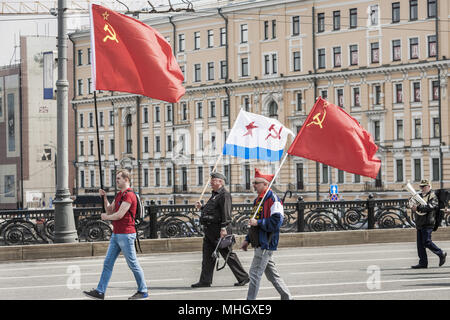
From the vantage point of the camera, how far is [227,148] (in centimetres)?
1866

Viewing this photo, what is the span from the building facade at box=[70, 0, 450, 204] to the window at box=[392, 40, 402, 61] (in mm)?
86

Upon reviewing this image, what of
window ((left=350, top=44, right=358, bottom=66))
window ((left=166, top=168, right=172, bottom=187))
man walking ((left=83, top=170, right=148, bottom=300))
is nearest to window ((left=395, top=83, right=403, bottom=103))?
window ((left=350, top=44, right=358, bottom=66))

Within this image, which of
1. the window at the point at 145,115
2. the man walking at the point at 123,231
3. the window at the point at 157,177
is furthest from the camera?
the window at the point at 145,115

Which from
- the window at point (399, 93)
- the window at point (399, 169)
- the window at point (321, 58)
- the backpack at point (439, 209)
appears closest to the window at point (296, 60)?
the window at point (321, 58)

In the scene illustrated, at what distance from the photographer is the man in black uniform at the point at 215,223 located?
13125 mm

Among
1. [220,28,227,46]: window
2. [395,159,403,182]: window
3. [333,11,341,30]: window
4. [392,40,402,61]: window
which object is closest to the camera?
[392,40,402,61]: window

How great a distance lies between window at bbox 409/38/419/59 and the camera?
66.9m

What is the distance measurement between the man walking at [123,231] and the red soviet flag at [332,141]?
2.50 metres

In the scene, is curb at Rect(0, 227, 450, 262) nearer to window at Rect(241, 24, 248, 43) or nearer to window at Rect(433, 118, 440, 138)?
window at Rect(433, 118, 440, 138)

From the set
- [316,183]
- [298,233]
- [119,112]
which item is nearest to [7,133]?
[119,112]

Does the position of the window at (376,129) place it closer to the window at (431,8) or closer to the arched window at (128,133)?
the window at (431,8)

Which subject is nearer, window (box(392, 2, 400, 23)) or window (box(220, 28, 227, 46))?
window (box(392, 2, 400, 23))

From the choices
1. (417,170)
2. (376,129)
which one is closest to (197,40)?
(376,129)
